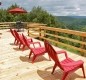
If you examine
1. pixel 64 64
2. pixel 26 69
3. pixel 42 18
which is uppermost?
pixel 64 64

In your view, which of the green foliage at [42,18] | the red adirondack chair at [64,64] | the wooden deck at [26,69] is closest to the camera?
the red adirondack chair at [64,64]

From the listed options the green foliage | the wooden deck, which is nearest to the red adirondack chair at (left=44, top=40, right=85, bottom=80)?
the wooden deck

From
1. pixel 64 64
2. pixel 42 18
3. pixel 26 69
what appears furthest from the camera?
pixel 42 18

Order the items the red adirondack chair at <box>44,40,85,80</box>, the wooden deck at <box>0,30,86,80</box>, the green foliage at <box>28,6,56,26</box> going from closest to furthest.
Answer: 1. the red adirondack chair at <box>44,40,85,80</box>
2. the wooden deck at <box>0,30,86,80</box>
3. the green foliage at <box>28,6,56,26</box>

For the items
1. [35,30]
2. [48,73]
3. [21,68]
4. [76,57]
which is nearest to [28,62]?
Result: [21,68]

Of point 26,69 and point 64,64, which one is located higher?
point 64,64

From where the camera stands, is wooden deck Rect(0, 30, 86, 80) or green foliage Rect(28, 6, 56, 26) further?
green foliage Rect(28, 6, 56, 26)

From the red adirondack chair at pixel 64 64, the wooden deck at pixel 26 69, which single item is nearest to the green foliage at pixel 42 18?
the wooden deck at pixel 26 69

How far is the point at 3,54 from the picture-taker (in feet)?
24.4

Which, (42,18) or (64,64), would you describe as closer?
(64,64)

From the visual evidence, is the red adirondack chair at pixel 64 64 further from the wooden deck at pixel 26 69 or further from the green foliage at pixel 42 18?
the green foliage at pixel 42 18

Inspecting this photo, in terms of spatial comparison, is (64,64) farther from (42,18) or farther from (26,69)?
(42,18)

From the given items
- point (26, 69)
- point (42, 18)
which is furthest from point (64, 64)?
point (42, 18)

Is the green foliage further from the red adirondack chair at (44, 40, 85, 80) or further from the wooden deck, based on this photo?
the red adirondack chair at (44, 40, 85, 80)
